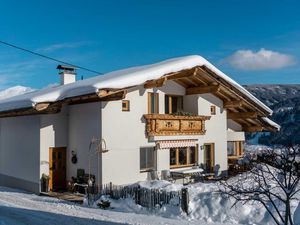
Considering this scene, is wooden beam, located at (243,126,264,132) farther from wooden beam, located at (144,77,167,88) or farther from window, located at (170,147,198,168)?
wooden beam, located at (144,77,167,88)

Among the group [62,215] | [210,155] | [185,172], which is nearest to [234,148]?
[210,155]

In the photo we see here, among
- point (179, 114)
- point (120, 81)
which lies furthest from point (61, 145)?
point (179, 114)

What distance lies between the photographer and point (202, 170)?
21.6 meters

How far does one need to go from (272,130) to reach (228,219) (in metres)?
16.9

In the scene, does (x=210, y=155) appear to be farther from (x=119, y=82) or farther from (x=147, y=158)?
(x=119, y=82)

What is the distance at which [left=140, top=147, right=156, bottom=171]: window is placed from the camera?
19.5 m

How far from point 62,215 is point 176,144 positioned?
929cm

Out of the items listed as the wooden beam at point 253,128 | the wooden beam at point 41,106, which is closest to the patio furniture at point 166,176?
the wooden beam at point 41,106

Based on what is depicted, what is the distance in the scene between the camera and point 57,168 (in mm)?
18891

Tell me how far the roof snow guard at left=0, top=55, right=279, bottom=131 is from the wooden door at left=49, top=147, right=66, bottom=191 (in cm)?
223

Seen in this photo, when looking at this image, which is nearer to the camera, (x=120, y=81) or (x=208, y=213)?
(x=208, y=213)

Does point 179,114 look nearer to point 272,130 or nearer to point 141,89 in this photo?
point 141,89

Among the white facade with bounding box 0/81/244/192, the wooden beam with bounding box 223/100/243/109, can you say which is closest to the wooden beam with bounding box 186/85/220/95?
the wooden beam with bounding box 223/100/243/109

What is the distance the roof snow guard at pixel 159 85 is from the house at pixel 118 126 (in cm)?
5
